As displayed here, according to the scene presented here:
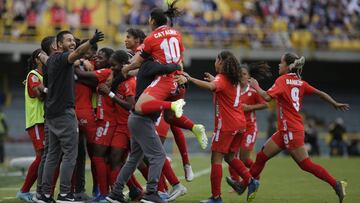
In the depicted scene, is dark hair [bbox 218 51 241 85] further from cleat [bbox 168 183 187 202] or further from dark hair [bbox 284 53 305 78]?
cleat [bbox 168 183 187 202]

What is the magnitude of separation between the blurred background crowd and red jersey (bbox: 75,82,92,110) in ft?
68.0

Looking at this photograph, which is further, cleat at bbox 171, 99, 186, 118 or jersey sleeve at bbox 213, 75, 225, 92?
jersey sleeve at bbox 213, 75, 225, 92

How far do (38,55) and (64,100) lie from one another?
1.65m

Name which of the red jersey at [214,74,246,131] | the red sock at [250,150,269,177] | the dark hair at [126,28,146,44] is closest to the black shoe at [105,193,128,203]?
the red jersey at [214,74,246,131]

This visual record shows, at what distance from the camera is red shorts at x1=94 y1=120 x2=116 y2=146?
12.7 meters

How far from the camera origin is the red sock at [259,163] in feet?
44.2

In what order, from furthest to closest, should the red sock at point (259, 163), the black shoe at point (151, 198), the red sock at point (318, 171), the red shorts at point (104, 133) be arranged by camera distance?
the red sock at point (259, 163), the red sock at point (318, 171), the red shorts at point (104, 133), the black shoe at point (151, 198)

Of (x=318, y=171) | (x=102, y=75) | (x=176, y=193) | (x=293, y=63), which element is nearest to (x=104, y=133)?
(x=102, y=75)

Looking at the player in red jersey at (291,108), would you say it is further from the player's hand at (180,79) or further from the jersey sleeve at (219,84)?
the player's hand at (180,79)

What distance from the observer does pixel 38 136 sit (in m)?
13.1

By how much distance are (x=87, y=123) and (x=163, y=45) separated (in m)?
1.96

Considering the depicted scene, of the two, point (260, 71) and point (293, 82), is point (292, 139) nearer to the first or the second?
point (293, 82)

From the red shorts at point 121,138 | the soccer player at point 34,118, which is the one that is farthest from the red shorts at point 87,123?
the soccer player at point 34,118

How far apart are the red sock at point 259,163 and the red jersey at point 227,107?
3.30 feet
